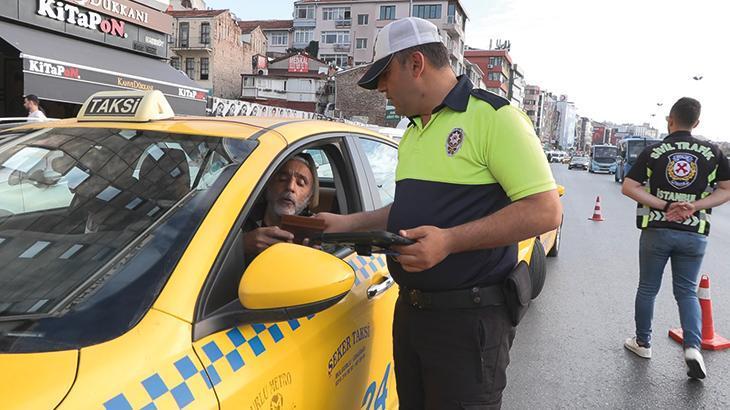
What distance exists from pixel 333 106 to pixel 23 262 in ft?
176

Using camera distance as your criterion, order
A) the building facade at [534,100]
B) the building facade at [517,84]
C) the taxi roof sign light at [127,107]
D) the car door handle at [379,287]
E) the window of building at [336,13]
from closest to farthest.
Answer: the taxi roof sign light at [127,107] < the car door handle at [379,287] < the window of building at [336,13] < the building facade at [517,84] < the building facade at [534,100]

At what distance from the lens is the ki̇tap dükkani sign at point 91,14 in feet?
42.1

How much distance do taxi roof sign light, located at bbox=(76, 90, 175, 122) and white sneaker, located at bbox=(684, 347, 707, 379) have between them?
3569 millimetres

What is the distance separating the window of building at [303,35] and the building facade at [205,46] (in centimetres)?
1673

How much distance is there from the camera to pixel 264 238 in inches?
75.6

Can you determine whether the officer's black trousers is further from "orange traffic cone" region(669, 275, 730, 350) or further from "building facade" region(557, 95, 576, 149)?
"building facade" region(557, 95, 576, 149)

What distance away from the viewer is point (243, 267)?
1.56 metres

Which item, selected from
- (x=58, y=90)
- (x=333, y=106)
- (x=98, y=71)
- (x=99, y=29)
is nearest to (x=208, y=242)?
(x=58, y=90)

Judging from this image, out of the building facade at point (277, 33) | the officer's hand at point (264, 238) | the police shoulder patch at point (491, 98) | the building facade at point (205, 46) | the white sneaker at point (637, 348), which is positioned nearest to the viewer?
the police shoulder patch at point (491, 98)

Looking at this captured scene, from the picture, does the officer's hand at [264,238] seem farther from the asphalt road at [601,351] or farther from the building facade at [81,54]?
the building facade at [81,54]

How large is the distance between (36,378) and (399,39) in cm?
135

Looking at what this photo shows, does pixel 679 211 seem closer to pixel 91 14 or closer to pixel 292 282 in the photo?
pixel 292 282

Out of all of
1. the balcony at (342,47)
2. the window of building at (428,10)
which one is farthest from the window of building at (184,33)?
the window of building at (428,10)

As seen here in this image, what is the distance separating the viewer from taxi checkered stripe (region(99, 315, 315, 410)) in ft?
3.59
